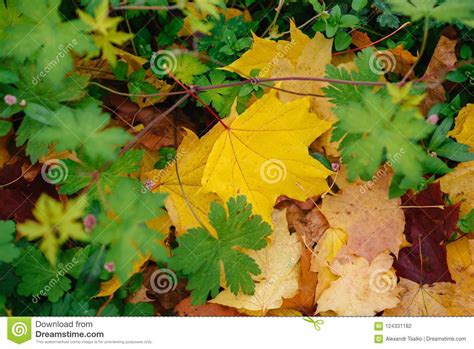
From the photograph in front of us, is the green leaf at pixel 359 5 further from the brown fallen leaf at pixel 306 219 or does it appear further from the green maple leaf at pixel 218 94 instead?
the brown fallen leaf at pixel 306 219

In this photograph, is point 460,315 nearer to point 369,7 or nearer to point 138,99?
point 369,7

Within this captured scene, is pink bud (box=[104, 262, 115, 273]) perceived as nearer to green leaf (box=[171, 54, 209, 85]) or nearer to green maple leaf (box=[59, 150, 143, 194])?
green maple leaf (box=[59, 150, 143, 194])

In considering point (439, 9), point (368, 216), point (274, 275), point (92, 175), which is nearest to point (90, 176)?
Result: point (92, 175)

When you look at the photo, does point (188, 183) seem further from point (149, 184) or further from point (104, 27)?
point (104, 27)

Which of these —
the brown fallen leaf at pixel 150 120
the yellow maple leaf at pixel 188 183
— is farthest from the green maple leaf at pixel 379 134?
the brown fallen leaf at pixel 150 120

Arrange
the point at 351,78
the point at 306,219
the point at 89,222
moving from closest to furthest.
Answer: the point at 89,222 < the point at 351,78 < the point at 306,219
